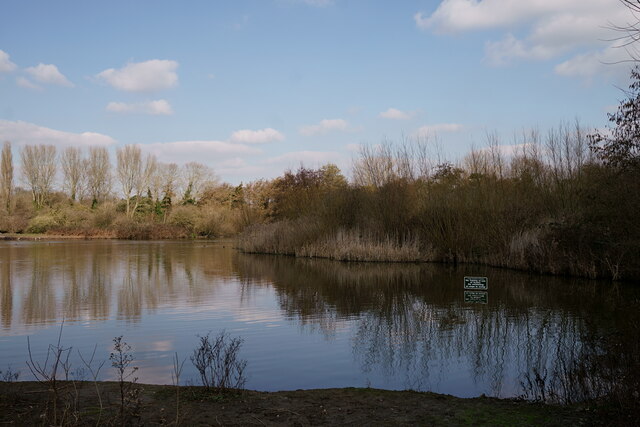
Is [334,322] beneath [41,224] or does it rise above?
beneath

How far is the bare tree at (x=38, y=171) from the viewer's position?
60.9 m

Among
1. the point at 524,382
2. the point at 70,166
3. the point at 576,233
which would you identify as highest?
the point at 70,166

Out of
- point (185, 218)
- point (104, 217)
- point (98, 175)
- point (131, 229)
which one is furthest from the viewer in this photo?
point (98, 175)

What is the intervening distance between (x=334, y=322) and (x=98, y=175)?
2406 inches

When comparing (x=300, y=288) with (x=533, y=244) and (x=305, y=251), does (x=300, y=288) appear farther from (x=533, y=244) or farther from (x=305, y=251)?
(x=305, y=251)

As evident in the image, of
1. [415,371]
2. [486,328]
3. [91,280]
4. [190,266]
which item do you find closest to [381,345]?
[415,371]

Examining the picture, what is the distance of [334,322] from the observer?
33.2 feet

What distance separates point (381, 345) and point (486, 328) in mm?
2273

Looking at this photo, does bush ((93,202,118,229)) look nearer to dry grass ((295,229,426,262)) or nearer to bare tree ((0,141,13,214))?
bare tree ((0,141,13,214))

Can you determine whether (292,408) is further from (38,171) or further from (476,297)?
(38,171)

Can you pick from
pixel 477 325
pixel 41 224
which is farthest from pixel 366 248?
pixel 41 224

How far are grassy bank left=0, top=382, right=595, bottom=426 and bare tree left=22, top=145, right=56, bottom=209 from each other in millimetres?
62748

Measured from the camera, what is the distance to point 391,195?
24.2 metres

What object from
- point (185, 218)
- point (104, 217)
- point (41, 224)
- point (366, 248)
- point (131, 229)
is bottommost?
point (366, 248)
